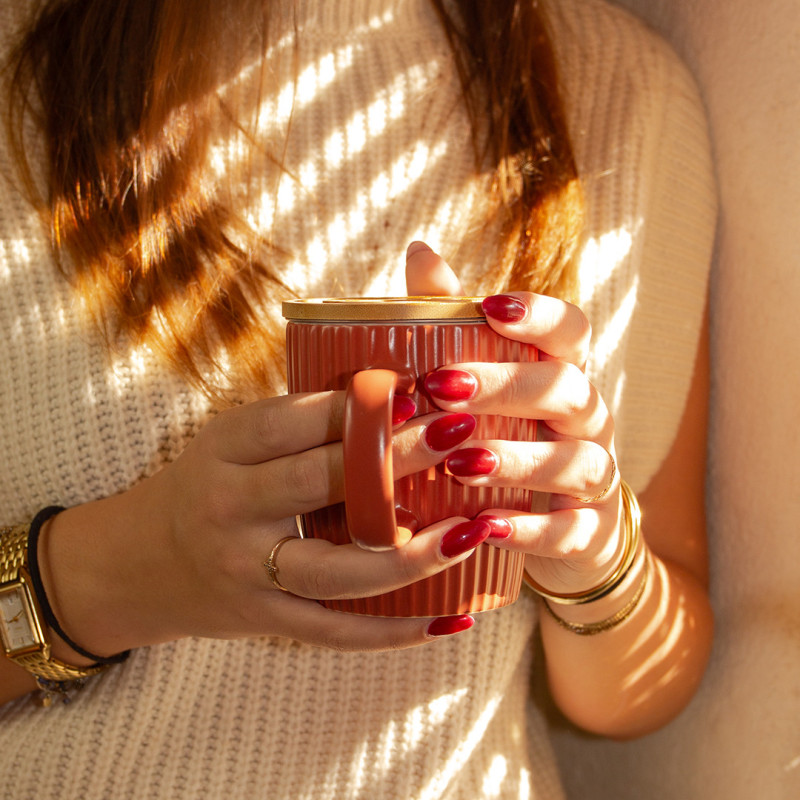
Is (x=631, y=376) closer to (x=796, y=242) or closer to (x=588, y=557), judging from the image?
(x=796, y=242)

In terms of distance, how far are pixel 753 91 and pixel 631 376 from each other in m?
0.32

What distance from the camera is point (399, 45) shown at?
0.93 meters

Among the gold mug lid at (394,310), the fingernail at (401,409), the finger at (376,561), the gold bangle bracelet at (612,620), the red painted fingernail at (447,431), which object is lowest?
the gold bangle bracelet at (612,620)

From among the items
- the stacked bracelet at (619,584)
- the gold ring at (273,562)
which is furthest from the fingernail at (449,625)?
the stacked bracelet at (619,584)

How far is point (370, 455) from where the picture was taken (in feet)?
1.40

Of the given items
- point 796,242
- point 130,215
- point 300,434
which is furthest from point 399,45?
point 300,434

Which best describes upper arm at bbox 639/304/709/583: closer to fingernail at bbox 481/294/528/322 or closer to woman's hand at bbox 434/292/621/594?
woman's hand at bbox 434/292/621/594

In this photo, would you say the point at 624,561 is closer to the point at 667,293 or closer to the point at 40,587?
the point at 667,293

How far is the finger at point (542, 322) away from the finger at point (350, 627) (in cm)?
19

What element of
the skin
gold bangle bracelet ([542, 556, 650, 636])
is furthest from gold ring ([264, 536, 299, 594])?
gold bangle bracelet ([542, 556, 650, 636])

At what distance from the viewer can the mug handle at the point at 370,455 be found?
0.42 m

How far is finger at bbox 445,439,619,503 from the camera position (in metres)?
0.48

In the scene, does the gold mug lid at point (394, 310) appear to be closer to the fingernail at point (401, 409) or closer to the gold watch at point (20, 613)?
the fingernail at point (401, 409)

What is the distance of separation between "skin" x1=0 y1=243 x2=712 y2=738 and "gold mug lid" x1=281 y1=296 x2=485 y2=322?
3 centimetres
